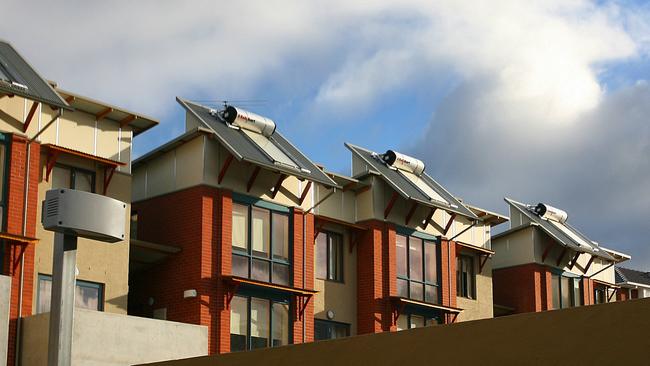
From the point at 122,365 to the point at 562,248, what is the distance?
2400cm

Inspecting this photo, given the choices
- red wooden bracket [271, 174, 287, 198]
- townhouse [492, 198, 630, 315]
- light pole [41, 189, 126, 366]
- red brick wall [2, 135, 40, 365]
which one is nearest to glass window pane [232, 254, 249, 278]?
red wooden bracket [271, 174, 287, 198]

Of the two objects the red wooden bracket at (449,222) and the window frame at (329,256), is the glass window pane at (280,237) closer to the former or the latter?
the window frame at (329,256)

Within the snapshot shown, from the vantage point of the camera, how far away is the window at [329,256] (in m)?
34.3

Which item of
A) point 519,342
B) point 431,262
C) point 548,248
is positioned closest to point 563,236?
point 548,248

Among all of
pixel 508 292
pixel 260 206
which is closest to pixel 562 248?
pixel 508 292

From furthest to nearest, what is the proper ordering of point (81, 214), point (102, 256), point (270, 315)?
point (270, 315)
point (102, 256)
point (81, 214)

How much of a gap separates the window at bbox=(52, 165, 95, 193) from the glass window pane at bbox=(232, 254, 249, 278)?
4696 millimetres

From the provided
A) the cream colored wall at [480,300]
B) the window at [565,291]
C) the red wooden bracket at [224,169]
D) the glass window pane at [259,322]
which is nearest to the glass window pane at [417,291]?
the cream colored wall at [480,300]

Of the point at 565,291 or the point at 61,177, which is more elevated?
the point at 61,177

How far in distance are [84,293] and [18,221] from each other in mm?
2734

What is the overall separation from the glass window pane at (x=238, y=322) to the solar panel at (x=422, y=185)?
8803 mm

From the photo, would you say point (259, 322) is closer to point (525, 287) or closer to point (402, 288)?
point (402, 288)

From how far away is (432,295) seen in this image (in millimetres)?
37000

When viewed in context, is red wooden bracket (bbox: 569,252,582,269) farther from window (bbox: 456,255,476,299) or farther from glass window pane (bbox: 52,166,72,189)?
glass window pane (bbox: 52,166,72,189)
